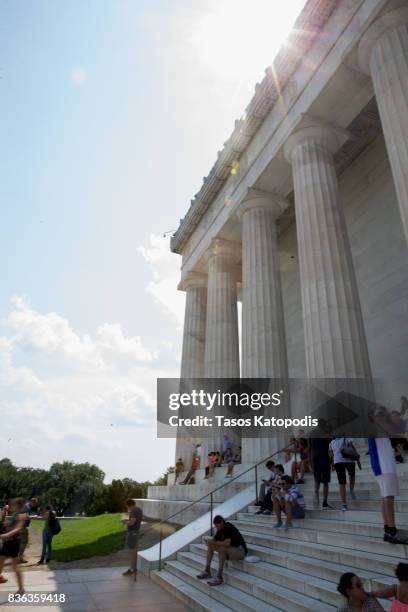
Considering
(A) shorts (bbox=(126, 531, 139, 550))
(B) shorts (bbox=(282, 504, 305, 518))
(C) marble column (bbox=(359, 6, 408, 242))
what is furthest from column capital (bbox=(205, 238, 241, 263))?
(B) shorts (bbox=(282, 504, 305, 518))

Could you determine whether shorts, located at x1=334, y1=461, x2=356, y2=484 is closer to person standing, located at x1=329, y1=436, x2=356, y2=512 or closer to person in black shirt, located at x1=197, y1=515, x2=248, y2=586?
person standing, located at x1=329, y1=436, x2=356, y2=512

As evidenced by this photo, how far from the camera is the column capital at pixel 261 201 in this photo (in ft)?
77.8

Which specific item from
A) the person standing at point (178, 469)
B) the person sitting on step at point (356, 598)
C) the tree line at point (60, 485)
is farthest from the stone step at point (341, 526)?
the tree line at point (60, 485)

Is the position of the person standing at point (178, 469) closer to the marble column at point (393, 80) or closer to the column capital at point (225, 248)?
the column capital at point (225, 248)

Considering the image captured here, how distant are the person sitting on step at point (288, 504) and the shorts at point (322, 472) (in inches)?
30.4

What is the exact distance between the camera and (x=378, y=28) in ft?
48.9

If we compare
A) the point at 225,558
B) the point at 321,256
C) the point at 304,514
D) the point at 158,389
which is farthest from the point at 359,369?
the point at 158,389

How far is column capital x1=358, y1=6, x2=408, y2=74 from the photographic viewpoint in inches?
570

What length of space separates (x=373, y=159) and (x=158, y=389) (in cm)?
1983

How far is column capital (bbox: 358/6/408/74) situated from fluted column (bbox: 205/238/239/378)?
14747 mm

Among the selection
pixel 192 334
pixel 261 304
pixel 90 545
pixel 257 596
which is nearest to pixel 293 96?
pixel 261 304

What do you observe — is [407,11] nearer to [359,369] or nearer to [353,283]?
[353,283]

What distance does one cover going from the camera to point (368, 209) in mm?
23578

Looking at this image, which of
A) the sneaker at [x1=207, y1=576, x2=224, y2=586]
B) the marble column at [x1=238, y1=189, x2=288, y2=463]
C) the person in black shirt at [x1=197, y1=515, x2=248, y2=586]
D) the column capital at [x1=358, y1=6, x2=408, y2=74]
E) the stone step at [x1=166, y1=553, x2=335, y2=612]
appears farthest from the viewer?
the marble column at [x1=238, y1=189, x2=288, y2=463]
